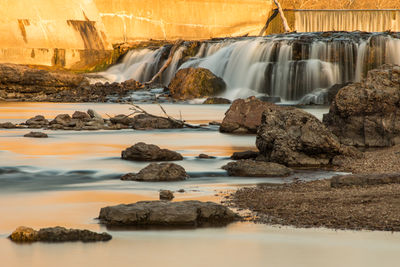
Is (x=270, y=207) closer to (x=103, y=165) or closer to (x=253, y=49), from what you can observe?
(x=103, y=165)

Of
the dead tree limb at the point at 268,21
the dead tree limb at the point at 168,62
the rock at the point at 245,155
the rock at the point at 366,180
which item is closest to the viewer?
the rock at the point at 366,180

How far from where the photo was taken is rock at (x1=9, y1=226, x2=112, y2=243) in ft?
16.9

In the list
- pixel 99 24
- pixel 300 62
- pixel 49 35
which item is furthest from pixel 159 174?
pixel 99 24

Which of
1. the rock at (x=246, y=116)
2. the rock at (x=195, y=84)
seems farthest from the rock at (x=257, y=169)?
the rock at (x=195, y=84)

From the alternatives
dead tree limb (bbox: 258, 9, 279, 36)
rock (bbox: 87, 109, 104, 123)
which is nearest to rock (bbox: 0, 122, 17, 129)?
rock (bbox: 87, 109, 104, 123)

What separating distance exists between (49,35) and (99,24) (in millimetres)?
3729

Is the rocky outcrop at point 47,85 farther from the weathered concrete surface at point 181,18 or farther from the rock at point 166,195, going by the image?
the rock at point 166,195

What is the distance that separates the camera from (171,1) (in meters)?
41.2

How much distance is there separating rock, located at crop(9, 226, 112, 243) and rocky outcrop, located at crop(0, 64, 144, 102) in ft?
72.9

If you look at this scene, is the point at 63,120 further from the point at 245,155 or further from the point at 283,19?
the point at 283,19

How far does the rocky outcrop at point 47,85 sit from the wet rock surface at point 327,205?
2071 centimetres

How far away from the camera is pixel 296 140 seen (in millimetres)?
9453

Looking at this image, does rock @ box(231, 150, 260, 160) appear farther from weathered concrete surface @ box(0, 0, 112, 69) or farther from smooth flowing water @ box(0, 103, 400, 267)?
weathered concrete surface @ box(0, 0, 112, 69)

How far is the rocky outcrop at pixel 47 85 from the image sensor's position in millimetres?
27797
